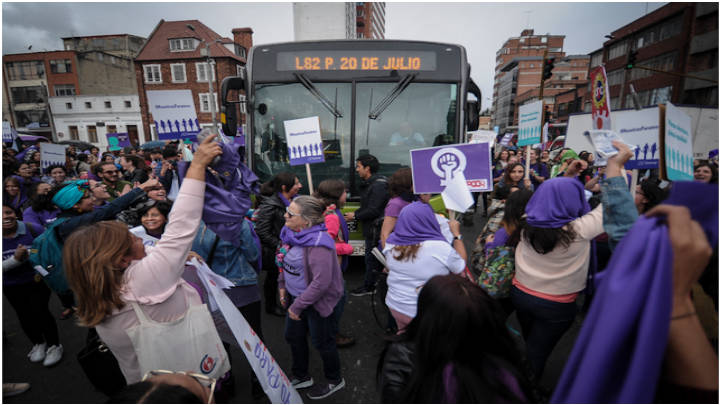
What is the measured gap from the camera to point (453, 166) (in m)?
3.14

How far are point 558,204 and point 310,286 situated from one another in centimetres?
183

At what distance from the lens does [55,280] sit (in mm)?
2922

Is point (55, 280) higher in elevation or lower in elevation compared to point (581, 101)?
lower

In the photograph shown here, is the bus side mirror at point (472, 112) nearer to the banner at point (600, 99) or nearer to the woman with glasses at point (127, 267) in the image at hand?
the banner at point (600, 99)

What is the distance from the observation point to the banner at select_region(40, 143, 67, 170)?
22.5 feet

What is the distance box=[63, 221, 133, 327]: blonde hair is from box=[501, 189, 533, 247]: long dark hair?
2.60 meters

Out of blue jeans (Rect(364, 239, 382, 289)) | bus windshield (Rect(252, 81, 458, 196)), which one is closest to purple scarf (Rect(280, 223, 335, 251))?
blue jeans (Rect(364, 239, 382, 289))

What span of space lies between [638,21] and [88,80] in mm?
64290

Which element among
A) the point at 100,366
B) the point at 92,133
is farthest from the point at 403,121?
the point at 92,133

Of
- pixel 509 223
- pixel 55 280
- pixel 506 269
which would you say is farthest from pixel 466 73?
pixel 55 280

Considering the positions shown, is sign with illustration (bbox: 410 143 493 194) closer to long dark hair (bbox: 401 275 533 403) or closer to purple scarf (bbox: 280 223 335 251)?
purple scarf (bbox: 280 223 335 251)

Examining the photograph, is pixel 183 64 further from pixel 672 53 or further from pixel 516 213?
pixel 672 53

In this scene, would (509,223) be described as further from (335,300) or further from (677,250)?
(677,250)

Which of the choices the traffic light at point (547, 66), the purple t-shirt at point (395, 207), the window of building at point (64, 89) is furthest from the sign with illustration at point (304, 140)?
the window of building at point (64, 89)
